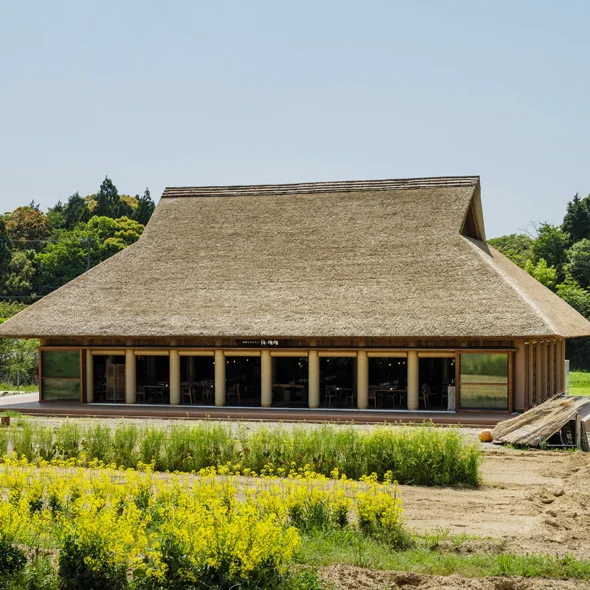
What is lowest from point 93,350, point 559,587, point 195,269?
point 559,587

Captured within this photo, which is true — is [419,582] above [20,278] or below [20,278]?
below

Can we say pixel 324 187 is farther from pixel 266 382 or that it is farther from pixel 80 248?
pixel 80 248

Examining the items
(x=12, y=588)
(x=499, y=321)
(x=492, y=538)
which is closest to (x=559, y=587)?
(x=492, y=538)

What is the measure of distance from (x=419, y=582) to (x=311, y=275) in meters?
18.5

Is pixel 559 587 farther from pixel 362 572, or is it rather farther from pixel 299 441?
pixel 299 441

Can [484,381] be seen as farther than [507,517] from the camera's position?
Yes

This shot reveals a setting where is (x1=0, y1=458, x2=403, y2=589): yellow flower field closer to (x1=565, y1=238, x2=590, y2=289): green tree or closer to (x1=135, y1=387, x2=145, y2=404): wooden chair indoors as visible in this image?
(x1=135, y1=387, x2=145, y2=404): wooden chair indoors

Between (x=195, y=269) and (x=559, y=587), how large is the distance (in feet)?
68.2

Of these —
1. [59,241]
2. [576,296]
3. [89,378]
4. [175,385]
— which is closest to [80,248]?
[59,241]

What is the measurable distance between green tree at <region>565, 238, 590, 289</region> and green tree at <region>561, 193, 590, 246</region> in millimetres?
3870

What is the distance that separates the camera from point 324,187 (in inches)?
1230

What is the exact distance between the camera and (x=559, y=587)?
8.59 metres

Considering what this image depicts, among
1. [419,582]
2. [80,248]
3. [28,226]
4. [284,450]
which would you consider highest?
[28,226]

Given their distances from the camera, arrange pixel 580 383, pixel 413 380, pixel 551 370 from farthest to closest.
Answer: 1. pixel 580 383
2. pixel 551 370
3. pixel 413 380
